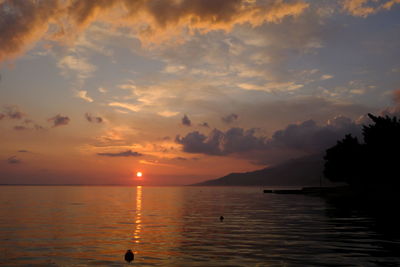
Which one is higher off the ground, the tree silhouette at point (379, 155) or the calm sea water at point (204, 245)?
the tree silhouette at point (379, 155)

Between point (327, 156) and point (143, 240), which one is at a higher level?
point (327, 156)

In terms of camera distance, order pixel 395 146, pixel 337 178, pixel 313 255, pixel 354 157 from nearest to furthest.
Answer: pixel 313 255 < pixel 395 146 < pixel 354 157 < pixel 337 178

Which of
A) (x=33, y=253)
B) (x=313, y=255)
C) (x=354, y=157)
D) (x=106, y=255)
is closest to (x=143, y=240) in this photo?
(x=106, y=255)

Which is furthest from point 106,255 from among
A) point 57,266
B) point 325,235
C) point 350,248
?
point 325,235

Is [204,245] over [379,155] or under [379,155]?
under

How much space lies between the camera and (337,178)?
14950 centimetres

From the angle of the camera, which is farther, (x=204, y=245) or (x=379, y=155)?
(x=379, y=155)

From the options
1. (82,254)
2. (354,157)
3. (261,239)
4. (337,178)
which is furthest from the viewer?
(337,178)

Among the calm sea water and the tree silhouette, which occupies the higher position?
the tree silhouette

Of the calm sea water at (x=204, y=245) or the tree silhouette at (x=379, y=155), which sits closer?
the calm sea water at (x=204, y=245)

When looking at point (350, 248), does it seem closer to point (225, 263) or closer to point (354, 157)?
point (225, 263)

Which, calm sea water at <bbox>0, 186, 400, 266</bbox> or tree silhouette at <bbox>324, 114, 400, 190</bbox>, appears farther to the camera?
tree silhouette at <bbox>324, 114, 400, 190</bbox>

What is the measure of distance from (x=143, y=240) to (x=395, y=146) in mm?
86973

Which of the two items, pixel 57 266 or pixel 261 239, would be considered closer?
pixel 57 266
